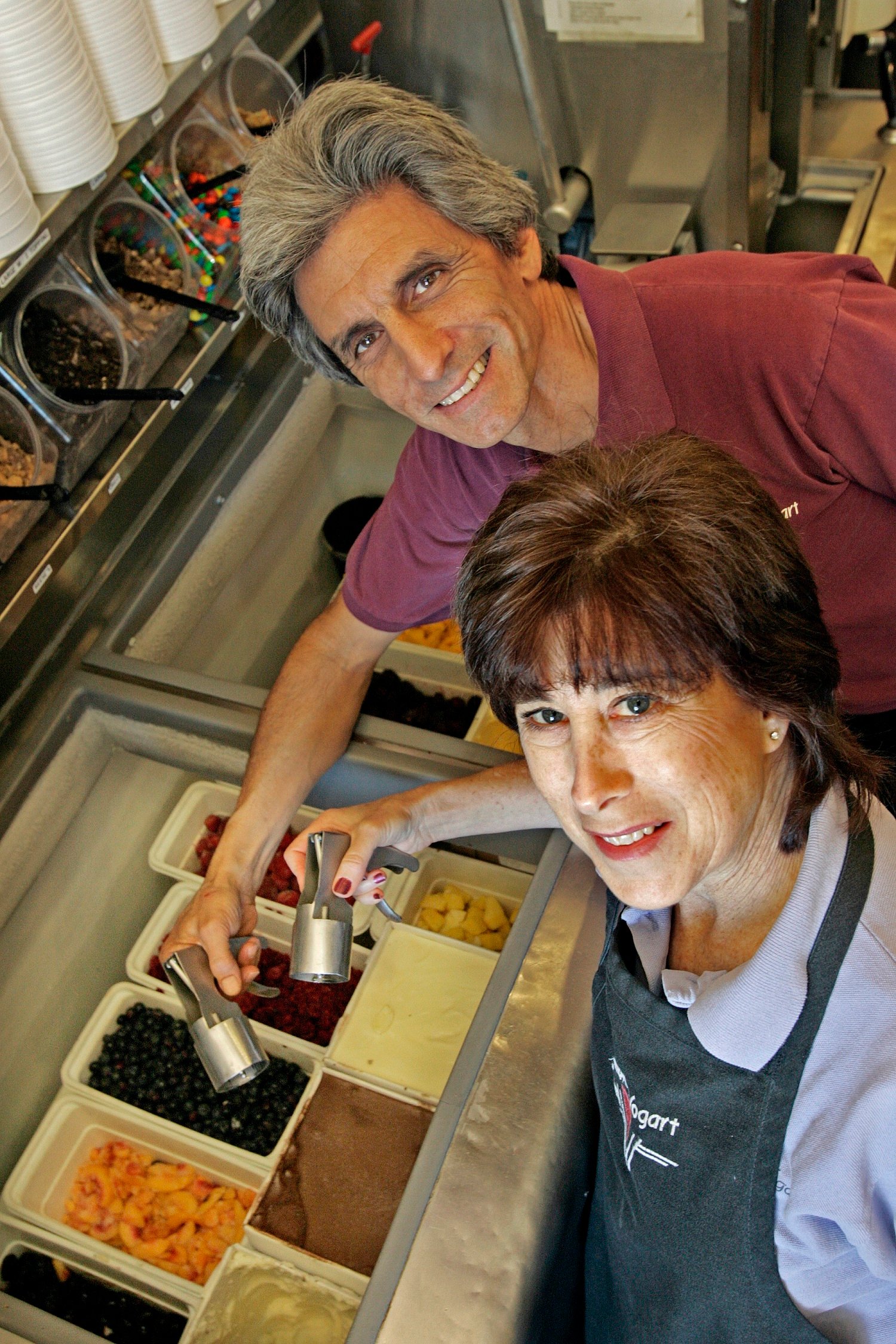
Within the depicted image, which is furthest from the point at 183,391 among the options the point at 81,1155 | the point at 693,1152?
the point at 693,1152

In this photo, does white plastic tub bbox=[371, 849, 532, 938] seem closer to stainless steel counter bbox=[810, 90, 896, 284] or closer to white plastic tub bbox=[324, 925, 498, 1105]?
white plastic tub bbox=[324, 925, 498, 1105]

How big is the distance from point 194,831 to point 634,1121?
1.21 meters

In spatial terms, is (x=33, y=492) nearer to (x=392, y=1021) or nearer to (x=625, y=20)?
(x=392, y=1021)

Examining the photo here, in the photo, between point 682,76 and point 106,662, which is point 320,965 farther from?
point 682,76

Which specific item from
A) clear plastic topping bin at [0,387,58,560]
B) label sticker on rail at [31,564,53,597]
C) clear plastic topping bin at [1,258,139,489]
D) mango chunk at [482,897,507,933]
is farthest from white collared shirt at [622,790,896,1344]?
clear plastic topping bin at [1,258,139,489]

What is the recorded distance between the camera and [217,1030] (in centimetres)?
136

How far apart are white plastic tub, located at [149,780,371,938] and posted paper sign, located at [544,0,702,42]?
1740 millimetres

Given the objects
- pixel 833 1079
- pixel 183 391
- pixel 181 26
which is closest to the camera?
pixel 833 1079

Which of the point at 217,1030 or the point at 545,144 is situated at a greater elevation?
the point at 545,144

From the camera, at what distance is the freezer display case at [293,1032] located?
50.7 inches

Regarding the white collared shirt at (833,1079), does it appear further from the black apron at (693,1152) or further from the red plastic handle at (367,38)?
the red plastic handle at (367,38)

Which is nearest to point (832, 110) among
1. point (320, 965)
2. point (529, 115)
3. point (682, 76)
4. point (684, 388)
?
point (682, 76)

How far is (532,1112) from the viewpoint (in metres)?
1.34

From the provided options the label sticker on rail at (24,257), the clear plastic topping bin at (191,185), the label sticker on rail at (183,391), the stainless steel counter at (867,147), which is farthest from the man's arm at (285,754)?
the stainless steel counter at (867,147)
